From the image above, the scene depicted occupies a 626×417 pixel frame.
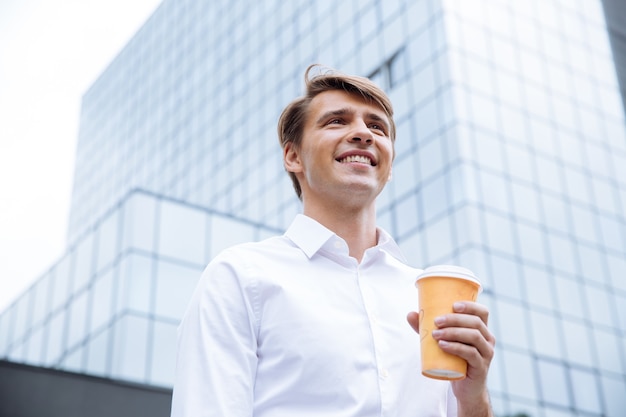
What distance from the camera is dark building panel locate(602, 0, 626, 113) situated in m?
5.68

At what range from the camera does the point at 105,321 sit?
21.0 metres

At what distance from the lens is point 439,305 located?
7.30ft

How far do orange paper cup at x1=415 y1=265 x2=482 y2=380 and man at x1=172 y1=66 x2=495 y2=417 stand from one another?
0.11 ft

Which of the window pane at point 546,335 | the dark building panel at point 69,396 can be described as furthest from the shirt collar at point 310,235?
the window pane at point 546,335

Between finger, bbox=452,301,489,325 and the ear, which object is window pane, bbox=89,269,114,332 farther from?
finger, bbox=452,301,489,325

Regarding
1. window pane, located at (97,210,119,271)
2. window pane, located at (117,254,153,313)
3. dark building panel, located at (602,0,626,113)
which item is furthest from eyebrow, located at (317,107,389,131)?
window pane, located at (97,210,119,271)

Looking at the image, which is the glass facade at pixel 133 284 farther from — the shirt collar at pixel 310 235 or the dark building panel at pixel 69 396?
the shirt collar at pixel 310 235

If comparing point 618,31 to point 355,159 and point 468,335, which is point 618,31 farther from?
point 468,335

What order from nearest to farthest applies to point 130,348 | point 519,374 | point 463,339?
point 463,339 < point 130,348 < point 519,374

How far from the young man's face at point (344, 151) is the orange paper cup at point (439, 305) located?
694mm

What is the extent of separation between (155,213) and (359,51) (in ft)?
41.5

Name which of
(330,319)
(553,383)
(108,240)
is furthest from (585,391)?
(330,319)

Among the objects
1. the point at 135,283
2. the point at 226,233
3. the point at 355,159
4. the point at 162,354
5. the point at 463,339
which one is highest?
the point at 226,233

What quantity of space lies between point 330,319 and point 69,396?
10421 mm
